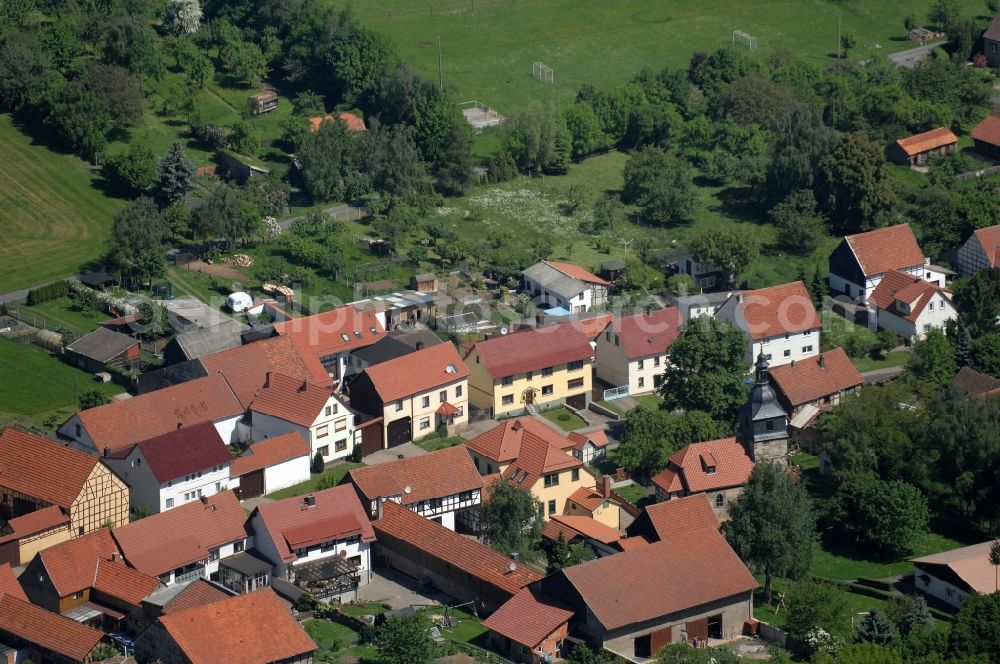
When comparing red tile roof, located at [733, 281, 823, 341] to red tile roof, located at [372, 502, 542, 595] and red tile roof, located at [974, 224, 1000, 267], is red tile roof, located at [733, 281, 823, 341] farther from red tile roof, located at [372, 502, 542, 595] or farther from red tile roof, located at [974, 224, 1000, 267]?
red tile roof, located at [372, 502, 542, 595]

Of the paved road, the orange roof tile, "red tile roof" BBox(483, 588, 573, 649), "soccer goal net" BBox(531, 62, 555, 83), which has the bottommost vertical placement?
the paved road

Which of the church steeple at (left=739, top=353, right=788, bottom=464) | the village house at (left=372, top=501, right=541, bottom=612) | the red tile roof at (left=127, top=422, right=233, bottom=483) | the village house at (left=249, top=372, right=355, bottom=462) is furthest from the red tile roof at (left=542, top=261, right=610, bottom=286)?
the village house at (left=372, top=501, right=541, bottom=612)

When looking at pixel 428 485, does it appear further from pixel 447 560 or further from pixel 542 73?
pixel 542 73

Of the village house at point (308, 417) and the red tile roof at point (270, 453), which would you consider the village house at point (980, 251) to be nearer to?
the village house at point (308, 417)

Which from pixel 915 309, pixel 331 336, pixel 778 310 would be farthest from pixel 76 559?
pixel 915 309

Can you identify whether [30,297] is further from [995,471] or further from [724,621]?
[995,471]
